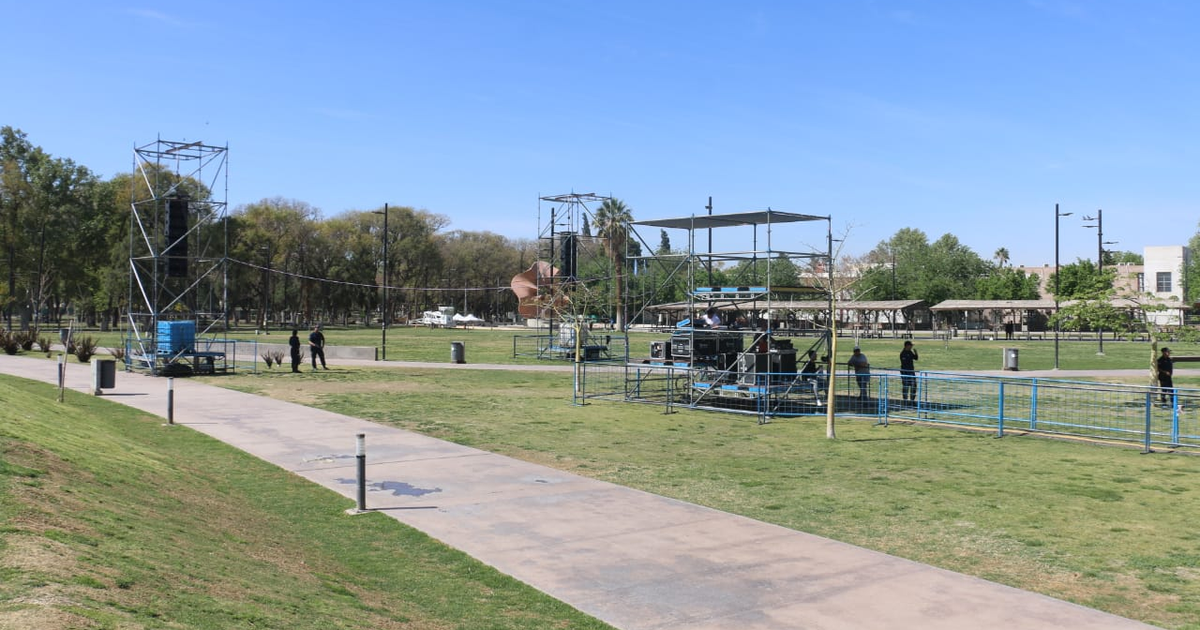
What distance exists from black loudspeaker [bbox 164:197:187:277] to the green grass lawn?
1093cm

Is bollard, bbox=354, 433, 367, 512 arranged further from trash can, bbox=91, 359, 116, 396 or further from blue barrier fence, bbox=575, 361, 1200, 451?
trash can, bbox=91, 359, 116, 396

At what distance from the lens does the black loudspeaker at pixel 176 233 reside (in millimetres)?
30172

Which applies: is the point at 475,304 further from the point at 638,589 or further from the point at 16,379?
the point at 638,589

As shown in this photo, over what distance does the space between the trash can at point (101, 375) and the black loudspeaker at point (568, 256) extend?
2357 centimetres

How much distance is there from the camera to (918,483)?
12820 mm

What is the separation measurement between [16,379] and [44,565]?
2283 cm

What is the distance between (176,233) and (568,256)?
1946 cm

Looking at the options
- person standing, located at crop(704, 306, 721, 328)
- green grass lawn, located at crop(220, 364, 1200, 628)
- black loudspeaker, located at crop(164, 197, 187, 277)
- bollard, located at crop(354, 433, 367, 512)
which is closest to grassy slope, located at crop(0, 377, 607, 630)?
bollard, located at crop(354, 433, 367, 512)

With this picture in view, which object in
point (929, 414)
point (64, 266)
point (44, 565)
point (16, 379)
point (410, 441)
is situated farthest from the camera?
point (64, 266)

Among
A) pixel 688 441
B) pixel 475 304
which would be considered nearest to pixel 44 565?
pixel 688 441

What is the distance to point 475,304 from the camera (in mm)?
142125

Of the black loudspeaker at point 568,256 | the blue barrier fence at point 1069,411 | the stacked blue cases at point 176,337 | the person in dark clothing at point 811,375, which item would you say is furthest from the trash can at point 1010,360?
the stacked blue cases at point 176,337

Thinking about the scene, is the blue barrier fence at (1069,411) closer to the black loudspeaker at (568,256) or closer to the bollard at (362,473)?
the bollard at (362,473)

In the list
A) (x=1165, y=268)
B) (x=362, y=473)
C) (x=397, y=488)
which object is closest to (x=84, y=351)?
(x=397, y=488)
